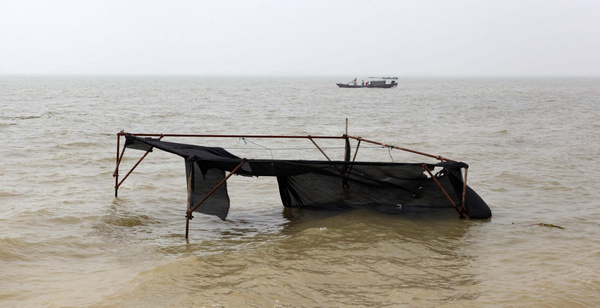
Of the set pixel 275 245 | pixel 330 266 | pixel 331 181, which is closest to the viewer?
pixel 330 266

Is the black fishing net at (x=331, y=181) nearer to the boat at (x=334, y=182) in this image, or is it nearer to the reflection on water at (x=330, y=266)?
the boat at (x=334, y=182)

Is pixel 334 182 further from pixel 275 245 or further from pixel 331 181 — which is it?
pixel 275 245

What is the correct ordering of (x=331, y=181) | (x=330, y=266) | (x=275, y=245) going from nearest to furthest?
(x=330, y=266), (x=275, y=245), (x=331, y=181)

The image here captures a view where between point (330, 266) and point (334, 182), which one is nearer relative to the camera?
point (330, 266)

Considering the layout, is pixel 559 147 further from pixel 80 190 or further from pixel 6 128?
pixel 6 128

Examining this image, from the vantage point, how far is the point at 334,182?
10.4 m

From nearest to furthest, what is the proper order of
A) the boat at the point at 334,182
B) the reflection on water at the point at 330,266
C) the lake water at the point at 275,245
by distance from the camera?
1. the reflection on water at the point at 330,266
2. the lake water at the point at 275,245
3. the boat at the point at 334,182

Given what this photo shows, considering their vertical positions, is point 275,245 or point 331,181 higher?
point 331,181

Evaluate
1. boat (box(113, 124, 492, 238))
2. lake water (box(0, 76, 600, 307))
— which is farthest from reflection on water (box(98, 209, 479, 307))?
boat (box(113, 124, 492, 238))

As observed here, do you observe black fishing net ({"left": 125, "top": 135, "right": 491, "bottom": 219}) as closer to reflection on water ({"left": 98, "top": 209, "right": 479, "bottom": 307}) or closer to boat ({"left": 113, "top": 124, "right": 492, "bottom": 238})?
boat ({"left": 113, "top": 124, "right": 492, "bottom": 238})

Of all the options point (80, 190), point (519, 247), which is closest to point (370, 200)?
point (519, 247)

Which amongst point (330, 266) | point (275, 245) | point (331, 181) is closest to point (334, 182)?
point (331, 181)

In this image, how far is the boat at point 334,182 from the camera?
9.49 metres

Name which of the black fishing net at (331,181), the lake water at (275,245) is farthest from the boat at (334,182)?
the lake water at (275,245)
